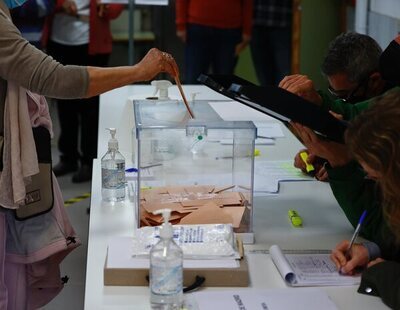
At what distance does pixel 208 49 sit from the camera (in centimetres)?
486

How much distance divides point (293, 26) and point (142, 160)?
3689 millimetres

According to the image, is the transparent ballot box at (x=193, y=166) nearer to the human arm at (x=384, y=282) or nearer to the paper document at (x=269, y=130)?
the human arm at (x=384, y=282)

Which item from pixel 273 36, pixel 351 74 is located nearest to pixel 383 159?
pixel 351 74

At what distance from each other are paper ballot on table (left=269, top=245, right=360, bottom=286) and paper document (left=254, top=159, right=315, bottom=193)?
1.65 feet

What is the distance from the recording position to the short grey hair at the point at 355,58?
2.31 m

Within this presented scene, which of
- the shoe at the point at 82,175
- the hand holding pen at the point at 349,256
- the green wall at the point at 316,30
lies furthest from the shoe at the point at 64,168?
the hand holding pen at the point at 349,256

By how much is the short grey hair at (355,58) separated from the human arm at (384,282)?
Result: 35.6 inches

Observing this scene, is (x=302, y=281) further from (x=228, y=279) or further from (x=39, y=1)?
(x=39, y=1)

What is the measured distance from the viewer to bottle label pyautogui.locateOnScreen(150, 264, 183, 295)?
1426mm

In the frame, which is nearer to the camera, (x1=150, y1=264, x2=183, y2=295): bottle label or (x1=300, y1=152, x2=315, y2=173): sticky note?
(x1=150, y1=264, x2=183, y2=295): bottle label

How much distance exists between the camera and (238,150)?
212 centimetres

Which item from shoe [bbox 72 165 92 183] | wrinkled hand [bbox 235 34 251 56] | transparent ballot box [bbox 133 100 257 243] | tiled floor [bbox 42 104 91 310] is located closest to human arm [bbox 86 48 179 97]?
transparent ballot box [bbox 133 100 257 243]

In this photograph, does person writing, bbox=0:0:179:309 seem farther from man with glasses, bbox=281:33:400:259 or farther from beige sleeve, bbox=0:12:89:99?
man with glasses, bbox=281:33:400:259

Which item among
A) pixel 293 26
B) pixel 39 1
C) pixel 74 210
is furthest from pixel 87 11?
pixel 293 26
